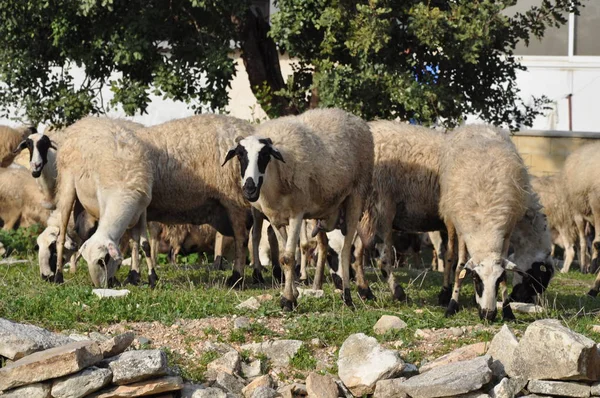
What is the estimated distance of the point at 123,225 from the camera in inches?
517

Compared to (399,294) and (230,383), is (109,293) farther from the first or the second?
(399,294)

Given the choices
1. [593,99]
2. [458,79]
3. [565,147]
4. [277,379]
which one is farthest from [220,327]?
[593,99]

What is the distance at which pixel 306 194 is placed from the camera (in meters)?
11.6

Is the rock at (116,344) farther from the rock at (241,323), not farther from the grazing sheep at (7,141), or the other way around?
the grazing sheep at (7,141)

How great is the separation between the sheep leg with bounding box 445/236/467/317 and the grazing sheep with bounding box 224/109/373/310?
41.0 inches

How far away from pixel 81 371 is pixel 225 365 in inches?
47.5

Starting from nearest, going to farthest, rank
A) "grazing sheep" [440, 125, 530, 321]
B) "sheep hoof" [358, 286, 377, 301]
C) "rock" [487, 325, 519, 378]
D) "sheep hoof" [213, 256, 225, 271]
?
"rock" [487, 325, 519, 378] < "grazing sheep" [440, 125, 530, 321] < "sheep hoof" [358, 286, 377, 301] < "sheep hoof" [213, 256, 225, 271]

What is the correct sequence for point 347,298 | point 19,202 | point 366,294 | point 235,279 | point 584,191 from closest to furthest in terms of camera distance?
point 347,298 < point 366,294 < point 235,279 < point 19,202 < point 584,191

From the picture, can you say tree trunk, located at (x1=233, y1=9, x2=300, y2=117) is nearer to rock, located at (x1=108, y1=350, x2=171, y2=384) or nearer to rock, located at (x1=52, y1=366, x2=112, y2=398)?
rock, located at (x1=108, y1=350, x2=171, y2=384)

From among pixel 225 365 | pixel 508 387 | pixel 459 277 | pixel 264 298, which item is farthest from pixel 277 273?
pixel 508 387

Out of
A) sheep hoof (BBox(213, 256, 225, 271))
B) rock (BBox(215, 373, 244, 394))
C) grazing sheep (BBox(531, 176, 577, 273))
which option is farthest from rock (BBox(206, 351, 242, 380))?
grazing sheep (BBox(531, 176, 577, 273))

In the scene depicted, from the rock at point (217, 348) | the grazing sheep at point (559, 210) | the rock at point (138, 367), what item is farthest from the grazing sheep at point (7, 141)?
the rock at point (138, 367)

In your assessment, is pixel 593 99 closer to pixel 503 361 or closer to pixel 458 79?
pixel 458 79

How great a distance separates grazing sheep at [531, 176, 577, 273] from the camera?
1986cm
